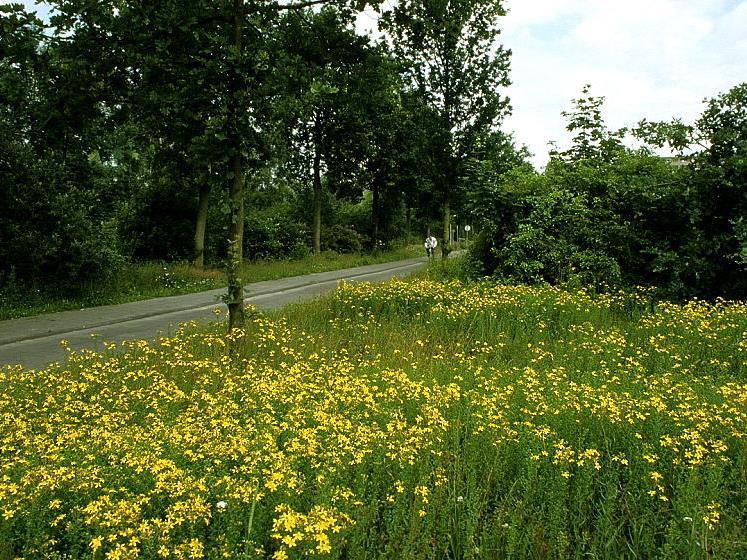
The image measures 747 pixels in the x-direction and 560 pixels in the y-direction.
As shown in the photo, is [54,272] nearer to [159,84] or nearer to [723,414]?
[159,84]

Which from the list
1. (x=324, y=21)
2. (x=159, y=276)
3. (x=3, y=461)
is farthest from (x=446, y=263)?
(x=3, y=461)

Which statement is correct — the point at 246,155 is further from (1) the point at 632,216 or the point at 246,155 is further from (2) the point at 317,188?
(2) the point at 317,188

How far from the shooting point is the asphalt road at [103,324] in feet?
29.6

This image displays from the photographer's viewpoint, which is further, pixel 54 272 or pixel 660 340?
pixel 54 272

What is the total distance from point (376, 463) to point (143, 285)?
1473cm

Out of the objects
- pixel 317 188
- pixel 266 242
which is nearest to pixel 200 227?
pixel 266 242

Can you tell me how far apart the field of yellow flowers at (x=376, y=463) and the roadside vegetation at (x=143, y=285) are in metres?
7.41

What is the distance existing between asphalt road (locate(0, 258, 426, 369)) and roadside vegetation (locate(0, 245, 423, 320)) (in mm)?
577

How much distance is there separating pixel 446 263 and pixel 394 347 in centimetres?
970

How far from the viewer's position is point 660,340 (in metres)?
7.70

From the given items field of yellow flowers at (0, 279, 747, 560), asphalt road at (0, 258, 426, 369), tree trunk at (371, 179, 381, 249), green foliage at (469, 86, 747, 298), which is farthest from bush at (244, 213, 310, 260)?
field of yellow flowers at (0, 279, 747, 560)

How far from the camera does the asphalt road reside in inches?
355

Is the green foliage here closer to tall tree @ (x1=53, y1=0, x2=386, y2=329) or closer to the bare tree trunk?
tall tree @ (x1=53, y1=0, x2=386, y2=329)

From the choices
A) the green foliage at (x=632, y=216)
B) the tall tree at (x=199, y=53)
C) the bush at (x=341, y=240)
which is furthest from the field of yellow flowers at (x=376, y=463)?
the bush at (x=341, y=240)
